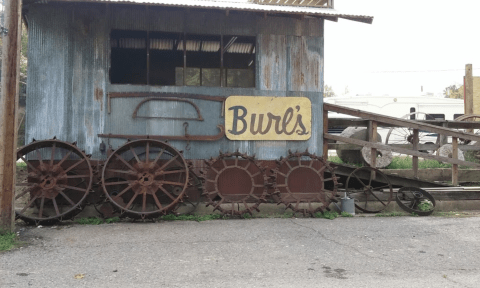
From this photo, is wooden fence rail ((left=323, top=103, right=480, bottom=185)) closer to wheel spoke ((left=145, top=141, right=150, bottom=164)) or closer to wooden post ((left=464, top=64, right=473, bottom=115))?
wheel spoke ((left=145, top=141, right=150, bottom=164))

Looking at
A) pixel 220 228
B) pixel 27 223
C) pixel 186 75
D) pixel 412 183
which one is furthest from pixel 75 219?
pixel 412 183

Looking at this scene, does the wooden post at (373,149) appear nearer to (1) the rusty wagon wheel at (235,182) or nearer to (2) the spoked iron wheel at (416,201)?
(2) the spoked iron wheel at (416,201)

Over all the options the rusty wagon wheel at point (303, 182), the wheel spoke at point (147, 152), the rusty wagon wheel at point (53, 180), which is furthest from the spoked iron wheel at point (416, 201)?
the rusty wagon wheel at point (53, 180)

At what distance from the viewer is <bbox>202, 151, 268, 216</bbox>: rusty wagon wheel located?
932cm

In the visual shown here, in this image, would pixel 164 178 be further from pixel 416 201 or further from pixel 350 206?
pixel 416 201

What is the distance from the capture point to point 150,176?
28.9 feet

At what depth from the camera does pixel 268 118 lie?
9875mm

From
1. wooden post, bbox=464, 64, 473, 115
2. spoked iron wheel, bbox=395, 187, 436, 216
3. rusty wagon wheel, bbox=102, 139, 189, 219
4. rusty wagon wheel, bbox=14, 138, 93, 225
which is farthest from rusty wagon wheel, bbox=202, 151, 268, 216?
wooden post, bbox=464, 64, 473, 115

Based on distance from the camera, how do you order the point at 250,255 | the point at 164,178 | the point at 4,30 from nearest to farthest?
the point at 250,255
the point at 4,30
the point at 164,178

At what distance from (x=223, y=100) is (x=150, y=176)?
2381 mm

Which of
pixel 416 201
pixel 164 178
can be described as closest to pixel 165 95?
pixel 164 178

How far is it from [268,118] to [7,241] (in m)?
5.72

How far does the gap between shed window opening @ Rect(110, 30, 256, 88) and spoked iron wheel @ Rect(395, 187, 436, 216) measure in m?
4.38

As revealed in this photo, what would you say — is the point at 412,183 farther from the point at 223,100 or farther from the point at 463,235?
the point at 223,100
